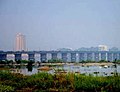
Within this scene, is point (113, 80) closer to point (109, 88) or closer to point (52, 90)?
point (109, 88)

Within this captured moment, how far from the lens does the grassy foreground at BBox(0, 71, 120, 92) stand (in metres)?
10.8

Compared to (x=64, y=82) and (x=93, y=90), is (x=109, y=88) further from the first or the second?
(x=64, y=82)

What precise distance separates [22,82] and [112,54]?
77.1 meters

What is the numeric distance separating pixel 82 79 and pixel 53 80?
1305 mm

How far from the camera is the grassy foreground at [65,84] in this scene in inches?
425

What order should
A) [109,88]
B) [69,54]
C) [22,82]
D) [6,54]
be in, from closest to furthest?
[109,88], [22,82], [6,54], [69,54]

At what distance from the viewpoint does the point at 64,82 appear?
12070mm

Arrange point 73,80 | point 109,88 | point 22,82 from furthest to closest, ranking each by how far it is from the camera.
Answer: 1. point 22,82
2. point 73,80
3. point 109,88

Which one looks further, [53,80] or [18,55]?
[18,55]

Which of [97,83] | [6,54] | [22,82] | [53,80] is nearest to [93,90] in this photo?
[97,83]

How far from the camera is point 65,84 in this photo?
12.0 m

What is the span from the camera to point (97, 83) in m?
11.2

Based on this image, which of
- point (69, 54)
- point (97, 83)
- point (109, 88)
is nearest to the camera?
point (109, 88)

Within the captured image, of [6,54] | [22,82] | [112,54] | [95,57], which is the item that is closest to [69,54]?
[95,57]
